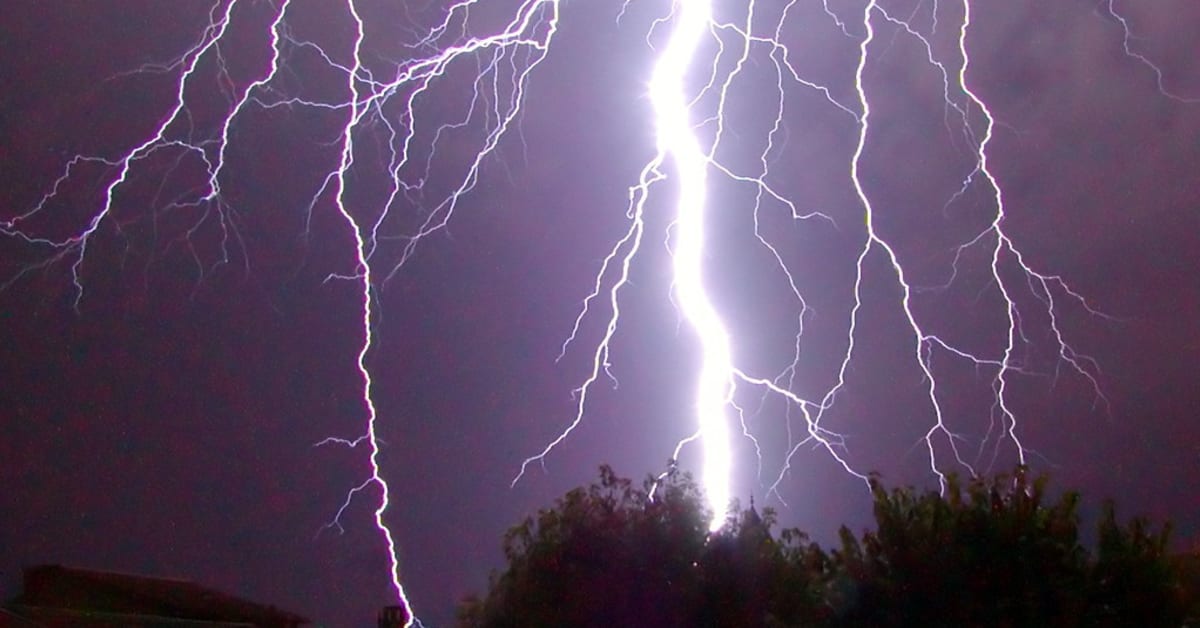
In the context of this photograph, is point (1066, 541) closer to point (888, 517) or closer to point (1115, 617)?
point (1115, 617)

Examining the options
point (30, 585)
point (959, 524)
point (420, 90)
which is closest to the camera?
point (959, 524)

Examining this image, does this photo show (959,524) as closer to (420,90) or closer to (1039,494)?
(1039,494)

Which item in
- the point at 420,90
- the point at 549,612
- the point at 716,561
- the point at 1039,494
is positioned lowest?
the point at 549,612

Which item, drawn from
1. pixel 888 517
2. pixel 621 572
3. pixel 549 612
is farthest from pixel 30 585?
pixel 888 517

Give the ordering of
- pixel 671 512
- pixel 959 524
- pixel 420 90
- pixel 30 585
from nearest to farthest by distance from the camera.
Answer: pixel 959 524 → pixel 671 512 → pixel 30 585 → pixel 420 90

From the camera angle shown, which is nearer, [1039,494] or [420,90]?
[1039,494]

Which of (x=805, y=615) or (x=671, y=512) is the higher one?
(x=671, y=512)

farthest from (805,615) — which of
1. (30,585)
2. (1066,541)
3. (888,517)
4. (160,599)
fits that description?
(30,585)
